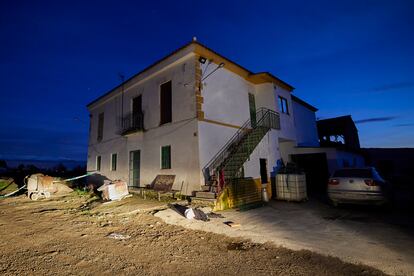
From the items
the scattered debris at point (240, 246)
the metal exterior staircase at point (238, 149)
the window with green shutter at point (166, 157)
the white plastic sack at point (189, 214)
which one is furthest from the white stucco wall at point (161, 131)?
the scattered debris at point (240, 246)

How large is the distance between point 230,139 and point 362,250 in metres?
7.50

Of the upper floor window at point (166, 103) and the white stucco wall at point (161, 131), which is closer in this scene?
the white stucco wall at point (161, 131)

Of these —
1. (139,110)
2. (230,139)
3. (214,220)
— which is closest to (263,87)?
(230,139)

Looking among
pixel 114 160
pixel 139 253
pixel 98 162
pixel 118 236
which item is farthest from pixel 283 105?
pixel 98 162

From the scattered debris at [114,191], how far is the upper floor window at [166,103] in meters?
3.80

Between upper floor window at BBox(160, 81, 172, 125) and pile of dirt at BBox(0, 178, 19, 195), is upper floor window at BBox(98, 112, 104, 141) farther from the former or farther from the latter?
upper floor window at BBox(160, 81, 172, 125)

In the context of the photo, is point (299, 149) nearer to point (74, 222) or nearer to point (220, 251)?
point (220, 251)

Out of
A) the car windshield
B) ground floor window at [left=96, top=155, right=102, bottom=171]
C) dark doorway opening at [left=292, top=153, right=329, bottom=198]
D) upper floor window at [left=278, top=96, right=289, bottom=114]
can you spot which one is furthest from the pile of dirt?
dark doorway opening at [left=292, top=153, right=329, bottom=198]

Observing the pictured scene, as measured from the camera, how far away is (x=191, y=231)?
5.15m

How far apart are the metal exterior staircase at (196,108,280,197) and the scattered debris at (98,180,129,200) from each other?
13.2 feet

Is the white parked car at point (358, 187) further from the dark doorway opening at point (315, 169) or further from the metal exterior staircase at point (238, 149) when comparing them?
the dark doorway opening at point (315, 169)

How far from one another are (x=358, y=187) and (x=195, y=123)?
6632mm

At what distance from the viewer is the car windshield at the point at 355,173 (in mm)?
7058

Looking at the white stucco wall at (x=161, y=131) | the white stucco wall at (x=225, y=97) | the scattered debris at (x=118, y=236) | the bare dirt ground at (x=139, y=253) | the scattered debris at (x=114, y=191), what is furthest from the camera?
the white stucco wall at (x=225, y=97)
